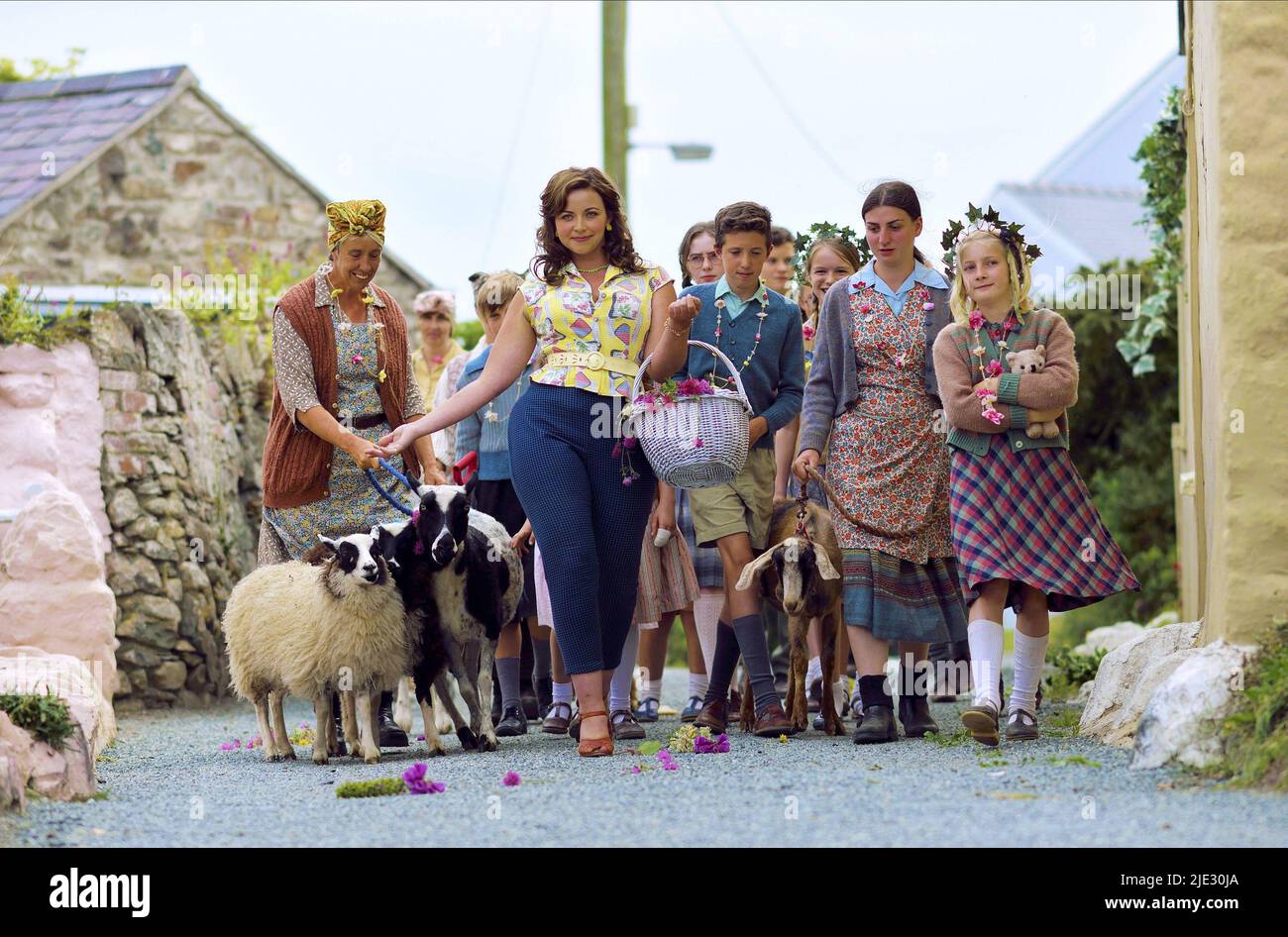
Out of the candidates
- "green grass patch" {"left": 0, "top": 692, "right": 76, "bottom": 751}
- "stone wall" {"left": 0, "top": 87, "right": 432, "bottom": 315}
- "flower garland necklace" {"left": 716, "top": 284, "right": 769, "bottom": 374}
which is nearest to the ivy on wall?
"flower garland necklace" {"left": 716, "top": 284, "right": 769, "bottom": 374}

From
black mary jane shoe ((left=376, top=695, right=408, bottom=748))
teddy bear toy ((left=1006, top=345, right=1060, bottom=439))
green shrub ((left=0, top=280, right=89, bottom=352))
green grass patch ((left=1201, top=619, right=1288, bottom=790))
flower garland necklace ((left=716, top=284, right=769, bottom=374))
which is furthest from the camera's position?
green shrub ((left=0, top=280, right=89, bottom=352))

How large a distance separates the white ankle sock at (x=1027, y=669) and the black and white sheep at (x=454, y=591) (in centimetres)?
224

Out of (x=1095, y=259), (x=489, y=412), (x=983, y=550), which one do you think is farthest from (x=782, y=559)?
(x=1095, y=259)

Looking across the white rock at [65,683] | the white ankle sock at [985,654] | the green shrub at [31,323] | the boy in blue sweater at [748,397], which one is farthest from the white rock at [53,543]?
the white ankle sock at [985,654]

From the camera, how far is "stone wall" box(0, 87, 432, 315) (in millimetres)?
15766

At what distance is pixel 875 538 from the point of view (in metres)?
7.11

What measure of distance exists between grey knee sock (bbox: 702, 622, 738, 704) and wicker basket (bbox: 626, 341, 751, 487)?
1.10 metres

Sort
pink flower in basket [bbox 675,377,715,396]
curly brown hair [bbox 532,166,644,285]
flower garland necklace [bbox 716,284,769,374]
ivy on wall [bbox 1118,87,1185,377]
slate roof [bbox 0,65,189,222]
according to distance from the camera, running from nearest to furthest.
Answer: pink flower in basket [bbox 675,377,715,396], curly brown hair [bbox 532,166,644,285], flower garland necklace [bbox 716,284,769,374], ivy on wall [bbox 1118,87,1185,377], slate roof [bbox 0,65,189,222]

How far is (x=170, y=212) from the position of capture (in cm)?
1667

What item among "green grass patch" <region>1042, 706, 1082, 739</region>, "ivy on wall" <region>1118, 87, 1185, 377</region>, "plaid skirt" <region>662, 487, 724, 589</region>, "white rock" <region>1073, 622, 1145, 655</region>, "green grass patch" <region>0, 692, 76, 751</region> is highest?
"ivy on wall" <region>1118, 87, 1185, 377</region>

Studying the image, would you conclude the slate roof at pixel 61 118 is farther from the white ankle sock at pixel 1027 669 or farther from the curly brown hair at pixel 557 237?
the white ankle sock at pixel 1027 669

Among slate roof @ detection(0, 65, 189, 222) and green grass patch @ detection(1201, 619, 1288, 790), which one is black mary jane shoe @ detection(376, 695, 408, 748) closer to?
green grass patch @ detection(1201, 619, 1288, 790)

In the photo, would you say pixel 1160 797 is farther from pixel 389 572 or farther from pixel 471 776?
pixel 389 572
